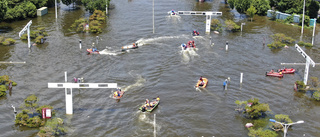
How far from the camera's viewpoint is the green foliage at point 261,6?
110 m

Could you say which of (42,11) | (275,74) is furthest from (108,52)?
(42,11)

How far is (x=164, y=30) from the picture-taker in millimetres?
97625

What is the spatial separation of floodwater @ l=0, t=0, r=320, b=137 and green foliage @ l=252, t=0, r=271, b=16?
614 centimetres

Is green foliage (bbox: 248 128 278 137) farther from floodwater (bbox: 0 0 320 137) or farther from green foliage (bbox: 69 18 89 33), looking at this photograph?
green foliage (bbox: 69 18 89 33)

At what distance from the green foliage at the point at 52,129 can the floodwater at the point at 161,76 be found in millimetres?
1589

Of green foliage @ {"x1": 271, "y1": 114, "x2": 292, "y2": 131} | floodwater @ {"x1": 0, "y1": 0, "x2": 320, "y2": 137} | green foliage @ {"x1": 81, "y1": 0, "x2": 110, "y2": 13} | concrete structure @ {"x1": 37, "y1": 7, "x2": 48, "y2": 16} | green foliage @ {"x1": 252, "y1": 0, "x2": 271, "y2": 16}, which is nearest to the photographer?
green foliage @ {"x1": 271, "y1": 114, "x2": 292, "y2": 131}

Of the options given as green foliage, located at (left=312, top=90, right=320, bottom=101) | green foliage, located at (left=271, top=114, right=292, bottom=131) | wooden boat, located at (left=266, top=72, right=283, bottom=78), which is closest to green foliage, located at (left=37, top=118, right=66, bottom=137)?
green foliage, located at (left=271, top=114, right=292, bottom=131)

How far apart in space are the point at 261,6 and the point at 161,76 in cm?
5529

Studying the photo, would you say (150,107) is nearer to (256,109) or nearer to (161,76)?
(161,76)

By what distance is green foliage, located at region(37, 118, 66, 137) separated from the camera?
46219 millimetres

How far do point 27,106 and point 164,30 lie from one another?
172ft

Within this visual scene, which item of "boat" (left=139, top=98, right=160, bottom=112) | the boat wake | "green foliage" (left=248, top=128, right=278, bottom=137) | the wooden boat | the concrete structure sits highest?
the concrete structure

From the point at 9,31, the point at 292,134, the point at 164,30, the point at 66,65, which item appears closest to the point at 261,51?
the point at 164,30

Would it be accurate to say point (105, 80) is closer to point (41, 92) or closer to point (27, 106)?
point (41, 92)
